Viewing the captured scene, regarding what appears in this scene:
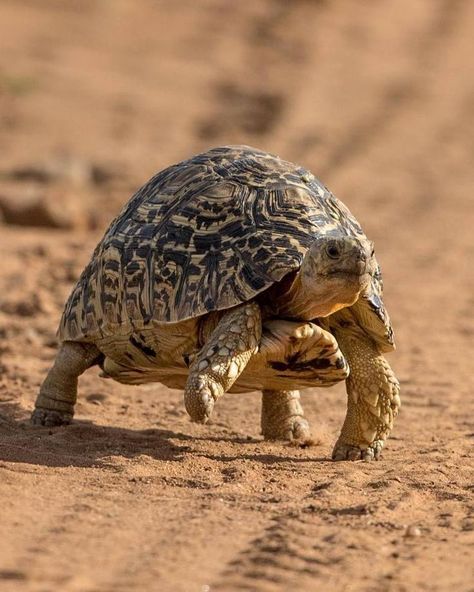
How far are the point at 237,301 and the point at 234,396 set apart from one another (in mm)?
2441

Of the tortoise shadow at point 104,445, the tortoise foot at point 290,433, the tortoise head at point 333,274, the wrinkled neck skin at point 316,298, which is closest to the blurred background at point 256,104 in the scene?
the tortoise foot at point 290,433

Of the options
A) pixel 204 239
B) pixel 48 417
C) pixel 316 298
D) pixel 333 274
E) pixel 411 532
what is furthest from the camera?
pixel 48 417

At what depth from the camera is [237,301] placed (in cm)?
609

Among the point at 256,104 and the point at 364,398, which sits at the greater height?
the point at 256,104

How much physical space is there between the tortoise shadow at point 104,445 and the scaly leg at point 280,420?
0.09 meters

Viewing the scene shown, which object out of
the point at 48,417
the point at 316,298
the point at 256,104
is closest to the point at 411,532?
the point at 316,298

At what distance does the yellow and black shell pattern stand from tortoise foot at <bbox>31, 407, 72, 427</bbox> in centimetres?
43

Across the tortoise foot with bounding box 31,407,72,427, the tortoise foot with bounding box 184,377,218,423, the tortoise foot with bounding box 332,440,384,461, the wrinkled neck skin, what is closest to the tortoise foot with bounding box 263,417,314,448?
the tortoise foot with bounding box 332,440,384,461

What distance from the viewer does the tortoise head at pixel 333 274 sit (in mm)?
5875

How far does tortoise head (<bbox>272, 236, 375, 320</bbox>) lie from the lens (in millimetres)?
5875

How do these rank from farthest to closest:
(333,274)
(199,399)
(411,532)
→ (333,274) < (199,399) < (411,532)

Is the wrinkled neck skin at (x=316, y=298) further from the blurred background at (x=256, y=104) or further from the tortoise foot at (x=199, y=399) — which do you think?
the blurred background at (x=256, y=104)

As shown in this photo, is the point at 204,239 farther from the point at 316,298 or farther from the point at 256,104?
the point at 256,104

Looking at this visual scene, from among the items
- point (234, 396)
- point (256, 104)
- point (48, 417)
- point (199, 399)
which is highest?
point (256, 104)
